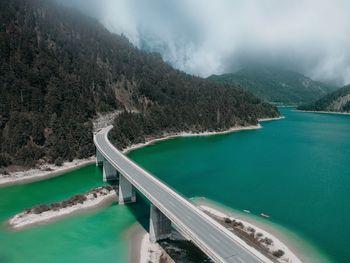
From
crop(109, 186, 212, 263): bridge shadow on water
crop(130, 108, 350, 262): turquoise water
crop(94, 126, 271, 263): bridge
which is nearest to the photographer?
crop(94, 126, 271, 263): bridge

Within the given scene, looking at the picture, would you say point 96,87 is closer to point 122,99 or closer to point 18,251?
point 122,99

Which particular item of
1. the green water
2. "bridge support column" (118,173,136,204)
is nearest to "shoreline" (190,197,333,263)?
the green water

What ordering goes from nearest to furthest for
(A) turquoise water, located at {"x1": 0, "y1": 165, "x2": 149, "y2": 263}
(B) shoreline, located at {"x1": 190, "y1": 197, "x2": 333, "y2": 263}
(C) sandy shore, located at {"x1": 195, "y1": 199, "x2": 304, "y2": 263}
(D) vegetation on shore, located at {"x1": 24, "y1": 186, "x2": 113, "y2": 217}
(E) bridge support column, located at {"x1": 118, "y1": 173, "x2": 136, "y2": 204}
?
(C) sandy shore, located at {"x1": 195, "y1": 199, "x2": 304, "y2": 263} < (B) shoreline, located at {"x1": 190, "y1": 197, "x2": 333, "y2": 263} < (A) turquoise water, located at {"x1": 0, "y1": 165, "x2": 149, "y2": 263} < (D) vegetation on shore, located at {"x1": 24, "y1": 186, "x2": 113, "y2": 217} < (E) bridge support column, located at {"x1": 118, "y1": 173, "x2": 136, "y2": 204}

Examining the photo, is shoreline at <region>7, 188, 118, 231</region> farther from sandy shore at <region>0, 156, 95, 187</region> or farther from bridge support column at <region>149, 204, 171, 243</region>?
sandy shore at <region>0, 156, 95, 187</region>

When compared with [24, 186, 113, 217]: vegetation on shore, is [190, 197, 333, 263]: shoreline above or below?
below

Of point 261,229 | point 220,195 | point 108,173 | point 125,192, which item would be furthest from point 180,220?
point 108,173

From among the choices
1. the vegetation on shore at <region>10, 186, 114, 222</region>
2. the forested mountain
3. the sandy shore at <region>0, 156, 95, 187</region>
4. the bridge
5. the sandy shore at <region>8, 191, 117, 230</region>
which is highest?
the forested mountain

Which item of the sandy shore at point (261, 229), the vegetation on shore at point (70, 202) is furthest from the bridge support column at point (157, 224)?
the vegetation on shore at point (70, 202)
